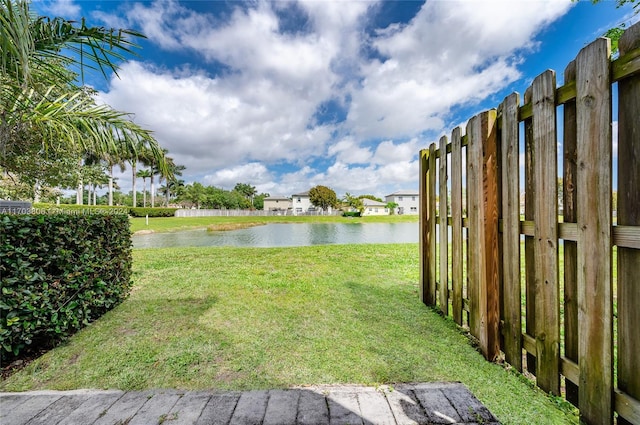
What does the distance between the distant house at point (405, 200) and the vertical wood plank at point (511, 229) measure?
165 ft

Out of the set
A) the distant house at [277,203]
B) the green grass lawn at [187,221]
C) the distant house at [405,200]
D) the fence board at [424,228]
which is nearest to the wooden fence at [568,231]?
the fence board at [424,228]

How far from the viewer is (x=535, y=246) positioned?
1467 millimetres

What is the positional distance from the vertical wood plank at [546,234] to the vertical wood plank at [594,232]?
14 cm

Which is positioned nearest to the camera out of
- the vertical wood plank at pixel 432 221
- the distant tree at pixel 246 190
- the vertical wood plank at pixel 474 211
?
the vertical wood plank at pixel 474 211

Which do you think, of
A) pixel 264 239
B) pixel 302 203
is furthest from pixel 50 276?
pixel 302 203

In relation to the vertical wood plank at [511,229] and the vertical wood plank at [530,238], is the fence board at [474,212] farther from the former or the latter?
the vertical wood plank at [530,238]

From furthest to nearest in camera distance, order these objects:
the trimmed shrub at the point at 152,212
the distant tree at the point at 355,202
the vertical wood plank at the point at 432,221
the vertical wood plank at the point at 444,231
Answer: the distant tree at the point at 355,202 → the trimmed shrub at the point at 152,212 → the vertical wood plank at the point at 432,221 → the vertical wood plank at the point at 444,231

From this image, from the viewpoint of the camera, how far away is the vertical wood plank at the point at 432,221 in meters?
2.73

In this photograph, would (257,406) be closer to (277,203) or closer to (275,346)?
(275,346)

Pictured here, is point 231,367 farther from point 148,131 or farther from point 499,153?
point 148,131

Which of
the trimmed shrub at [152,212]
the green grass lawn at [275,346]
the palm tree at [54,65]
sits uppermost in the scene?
the palm tree at [54,65]

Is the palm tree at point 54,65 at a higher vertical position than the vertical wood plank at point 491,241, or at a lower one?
higher

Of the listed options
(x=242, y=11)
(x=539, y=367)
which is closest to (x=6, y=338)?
(x=539, y=367)

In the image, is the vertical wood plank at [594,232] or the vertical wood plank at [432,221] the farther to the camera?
the vertical wood plank at [432,221]
